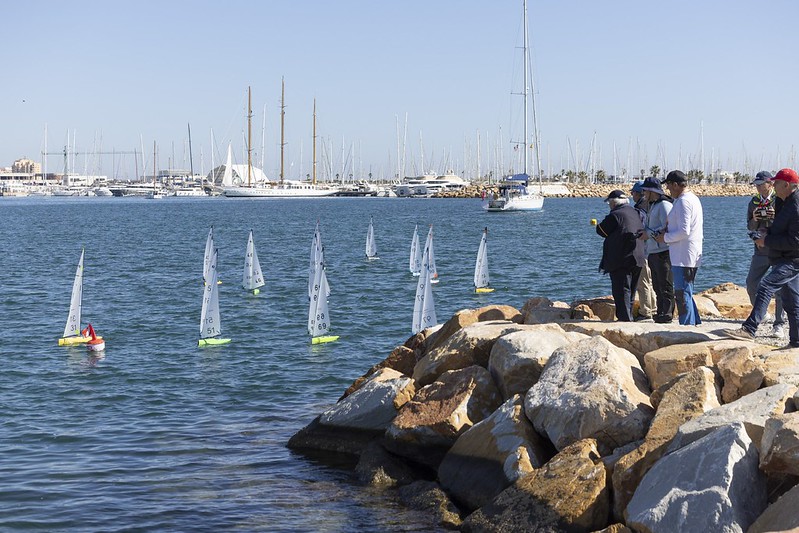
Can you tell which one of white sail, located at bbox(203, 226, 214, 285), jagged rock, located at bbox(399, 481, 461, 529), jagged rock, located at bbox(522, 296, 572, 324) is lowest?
jagged rock, located at bbox(399, 481, 461, 529)

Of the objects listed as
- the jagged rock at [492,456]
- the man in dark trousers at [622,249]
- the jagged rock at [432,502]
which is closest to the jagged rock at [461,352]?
the man in dark trousers at [622,249]

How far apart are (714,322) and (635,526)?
523 cm

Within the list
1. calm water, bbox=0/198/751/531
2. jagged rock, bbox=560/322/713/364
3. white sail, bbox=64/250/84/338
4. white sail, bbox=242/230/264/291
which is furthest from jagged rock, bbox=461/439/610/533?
white sail, bbox=242/230/264/291

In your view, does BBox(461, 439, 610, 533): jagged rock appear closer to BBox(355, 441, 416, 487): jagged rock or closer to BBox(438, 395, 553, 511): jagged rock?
BBox(438, 395, 553, 511): jagged rock

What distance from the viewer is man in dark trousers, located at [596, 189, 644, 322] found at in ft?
42.2

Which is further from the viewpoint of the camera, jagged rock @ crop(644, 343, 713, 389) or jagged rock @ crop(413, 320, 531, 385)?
jagged rock @ crop(413, 320, 531, 385)

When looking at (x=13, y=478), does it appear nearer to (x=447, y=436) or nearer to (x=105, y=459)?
(x=105, y=459)

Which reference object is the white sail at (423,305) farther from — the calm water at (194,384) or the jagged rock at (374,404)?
the jagged rock at (374,404)

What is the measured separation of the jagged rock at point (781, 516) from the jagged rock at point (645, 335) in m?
3.79

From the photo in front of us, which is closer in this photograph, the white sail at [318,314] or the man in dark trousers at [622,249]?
the man in dark trousers at [622,249]

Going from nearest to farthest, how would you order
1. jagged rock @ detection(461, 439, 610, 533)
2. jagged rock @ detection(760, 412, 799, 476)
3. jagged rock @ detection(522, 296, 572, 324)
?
1. jagged rock @ detection(760, 412, 799, 476)
2. jagged rock @ detection(461, 439, 610, 533)
3. jagged rock @ detection(522, 296, 572, 324)

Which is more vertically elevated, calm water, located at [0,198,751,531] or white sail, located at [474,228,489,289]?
white sail, located at [474,228,489,289]

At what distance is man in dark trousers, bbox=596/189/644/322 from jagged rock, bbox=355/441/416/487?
3.60 m

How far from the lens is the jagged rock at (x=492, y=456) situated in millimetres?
10195
